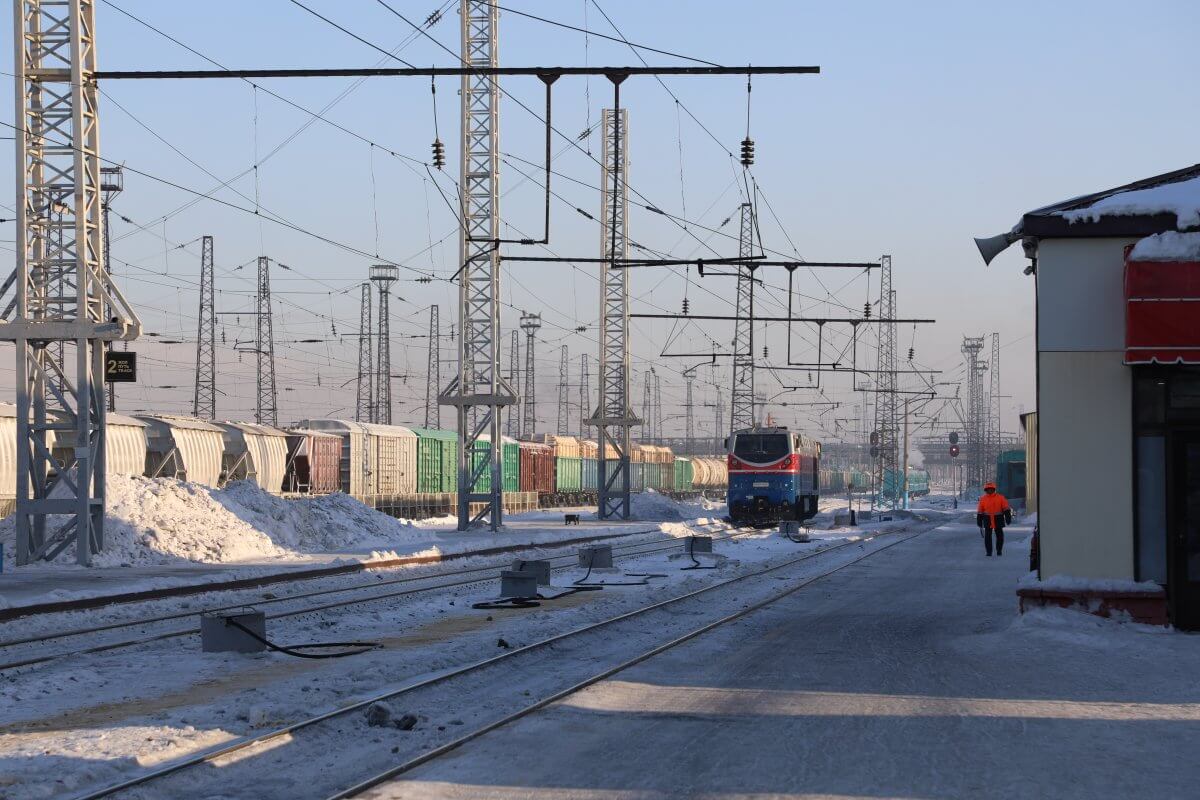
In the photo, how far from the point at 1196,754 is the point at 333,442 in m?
48.8

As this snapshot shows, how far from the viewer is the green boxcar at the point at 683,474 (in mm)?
92438

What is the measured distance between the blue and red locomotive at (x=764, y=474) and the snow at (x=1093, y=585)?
108ft

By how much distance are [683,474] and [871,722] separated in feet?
278

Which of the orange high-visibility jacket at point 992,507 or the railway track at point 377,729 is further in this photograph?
the orange high-visibility jacket at point 992,507

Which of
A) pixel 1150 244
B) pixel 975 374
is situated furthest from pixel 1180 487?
pixel 975 374

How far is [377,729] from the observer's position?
9.97 m

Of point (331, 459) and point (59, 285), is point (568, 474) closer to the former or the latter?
point (331, 459)

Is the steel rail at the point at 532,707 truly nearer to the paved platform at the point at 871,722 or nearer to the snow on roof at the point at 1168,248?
the paved platform at the point at 871,722

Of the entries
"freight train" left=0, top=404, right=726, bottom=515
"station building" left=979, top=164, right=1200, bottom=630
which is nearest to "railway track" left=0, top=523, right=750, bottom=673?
"station building" left=979, top=164, right=1200, bottom=630

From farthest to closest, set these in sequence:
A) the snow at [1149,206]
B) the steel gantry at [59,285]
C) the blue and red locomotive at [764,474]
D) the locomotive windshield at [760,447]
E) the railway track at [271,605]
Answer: the locomotive windshield at [760,447]
the blue and red locomotive at [764,474]
the steel gantry at [59,285]
the snow at [1149,206]
the railway track at [271,605]

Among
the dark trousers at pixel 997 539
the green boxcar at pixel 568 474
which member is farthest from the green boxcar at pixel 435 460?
the dark trousers at pixel 997 539

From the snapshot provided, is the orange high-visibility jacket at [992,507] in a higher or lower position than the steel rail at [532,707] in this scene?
higher

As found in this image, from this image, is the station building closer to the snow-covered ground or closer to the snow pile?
the snow-covered ground

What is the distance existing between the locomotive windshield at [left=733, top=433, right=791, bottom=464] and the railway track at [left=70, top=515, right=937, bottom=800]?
30243mm
